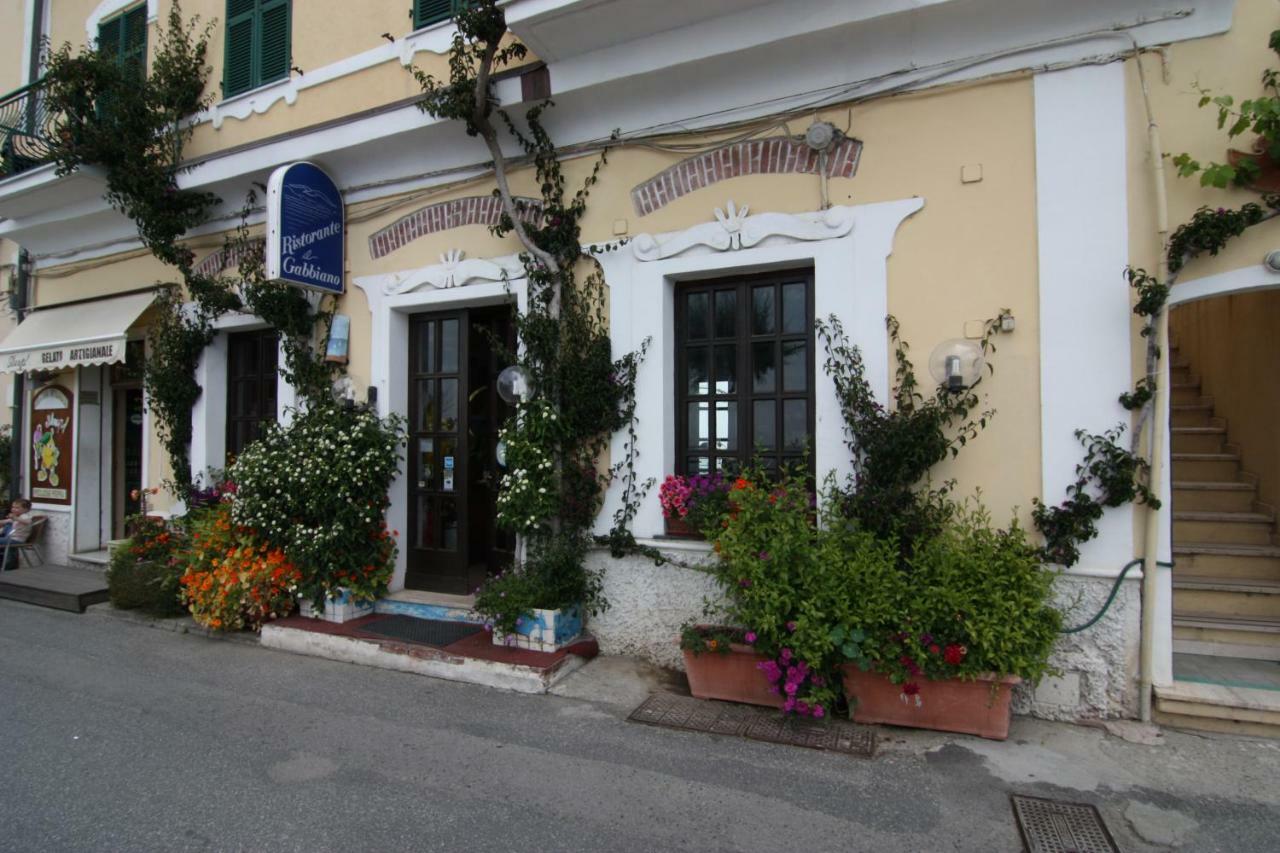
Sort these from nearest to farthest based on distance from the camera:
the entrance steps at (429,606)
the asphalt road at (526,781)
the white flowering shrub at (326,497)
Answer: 1. the asphalt road at (526,781)
2. the white flowering shrub at (326,497)
3. the entrance steps at (429,606)

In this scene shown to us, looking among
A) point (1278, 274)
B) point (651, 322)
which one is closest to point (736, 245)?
point (651, 322)

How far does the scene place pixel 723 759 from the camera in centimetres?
376

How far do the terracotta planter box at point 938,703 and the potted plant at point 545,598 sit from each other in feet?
6.35

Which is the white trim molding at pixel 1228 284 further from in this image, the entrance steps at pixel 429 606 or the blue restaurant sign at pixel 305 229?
the blue restaurant sign at pixel 305 229

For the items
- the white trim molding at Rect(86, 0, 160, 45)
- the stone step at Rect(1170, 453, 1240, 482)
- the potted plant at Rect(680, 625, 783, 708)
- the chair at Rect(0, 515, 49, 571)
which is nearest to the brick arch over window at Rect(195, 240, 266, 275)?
the white trim molding at Rect(86, 0, 160, 45)

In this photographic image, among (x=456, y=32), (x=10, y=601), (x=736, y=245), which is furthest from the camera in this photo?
(x=10, y=601)

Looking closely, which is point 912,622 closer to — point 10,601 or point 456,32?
point 456,32

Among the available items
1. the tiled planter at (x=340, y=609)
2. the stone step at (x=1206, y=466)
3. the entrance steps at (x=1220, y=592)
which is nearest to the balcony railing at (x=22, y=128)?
the tiled planter at (x=340, y=609)

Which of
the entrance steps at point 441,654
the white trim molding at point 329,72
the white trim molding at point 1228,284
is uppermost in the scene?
the white trim molding at point 329,72

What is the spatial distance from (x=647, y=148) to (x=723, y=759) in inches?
163

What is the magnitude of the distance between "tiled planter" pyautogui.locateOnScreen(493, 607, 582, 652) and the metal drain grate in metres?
2.92

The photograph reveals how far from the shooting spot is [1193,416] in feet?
19.9

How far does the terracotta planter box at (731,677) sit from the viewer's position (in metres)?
4.34

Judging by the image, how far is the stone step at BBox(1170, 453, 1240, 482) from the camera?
556 cm
